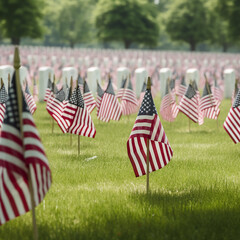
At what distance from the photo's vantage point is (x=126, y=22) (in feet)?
218

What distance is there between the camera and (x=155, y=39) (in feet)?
224

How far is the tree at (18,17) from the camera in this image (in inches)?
2137

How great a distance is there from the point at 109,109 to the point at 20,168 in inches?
Answer: 337

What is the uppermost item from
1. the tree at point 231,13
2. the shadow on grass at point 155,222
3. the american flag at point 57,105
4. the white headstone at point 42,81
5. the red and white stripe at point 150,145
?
the tree at point 231,13

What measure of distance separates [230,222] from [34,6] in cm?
5238

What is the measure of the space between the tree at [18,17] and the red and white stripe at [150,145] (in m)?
48.8

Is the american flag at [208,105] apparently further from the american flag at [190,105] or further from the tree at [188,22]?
the tree at [188,22]

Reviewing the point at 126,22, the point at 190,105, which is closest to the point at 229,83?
the point at 190,105

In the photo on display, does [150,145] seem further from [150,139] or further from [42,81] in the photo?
[42,81]

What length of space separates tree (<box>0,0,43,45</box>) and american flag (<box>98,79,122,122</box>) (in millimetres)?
42418

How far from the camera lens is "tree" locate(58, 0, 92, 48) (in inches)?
3494

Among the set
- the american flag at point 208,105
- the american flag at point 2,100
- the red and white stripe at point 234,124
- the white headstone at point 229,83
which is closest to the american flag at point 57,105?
the american flag at point 2,100

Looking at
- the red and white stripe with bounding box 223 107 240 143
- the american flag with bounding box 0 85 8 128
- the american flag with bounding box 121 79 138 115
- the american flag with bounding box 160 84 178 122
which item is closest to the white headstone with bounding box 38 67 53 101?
the american flag with bounding box 121 79 138 115

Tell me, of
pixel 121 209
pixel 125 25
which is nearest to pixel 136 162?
pixel 121 209
